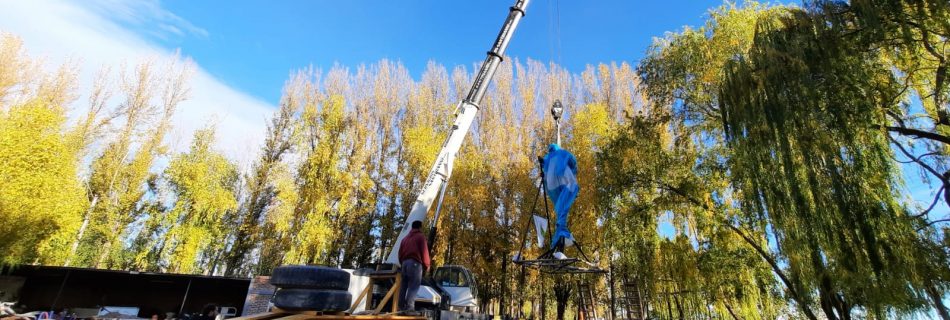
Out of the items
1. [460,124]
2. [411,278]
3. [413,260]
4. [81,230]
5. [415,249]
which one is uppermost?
[460,124]

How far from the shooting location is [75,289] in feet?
45.6

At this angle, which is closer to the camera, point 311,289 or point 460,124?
point 311,289

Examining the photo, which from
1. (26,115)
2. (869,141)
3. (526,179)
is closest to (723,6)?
(869,141)

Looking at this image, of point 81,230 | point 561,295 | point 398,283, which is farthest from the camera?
point 81,230

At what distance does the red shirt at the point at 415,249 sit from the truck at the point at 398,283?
24 cm

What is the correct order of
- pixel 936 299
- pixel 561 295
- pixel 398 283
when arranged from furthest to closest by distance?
1. pixel 561 295
2. pixel 936 299
3. pixel 398 283

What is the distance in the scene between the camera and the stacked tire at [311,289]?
7.99 ft

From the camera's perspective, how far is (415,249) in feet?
15.3

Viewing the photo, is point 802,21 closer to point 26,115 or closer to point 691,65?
point 691,65

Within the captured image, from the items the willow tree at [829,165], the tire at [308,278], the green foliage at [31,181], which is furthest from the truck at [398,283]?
the green foliage at [31,181]

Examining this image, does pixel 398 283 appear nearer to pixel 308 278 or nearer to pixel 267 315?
pixel 308 278

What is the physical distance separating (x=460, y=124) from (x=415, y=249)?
6096 mm

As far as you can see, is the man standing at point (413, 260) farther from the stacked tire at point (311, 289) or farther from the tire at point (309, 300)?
the tire at point (309, 300)

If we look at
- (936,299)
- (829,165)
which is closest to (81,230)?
(829,165)
